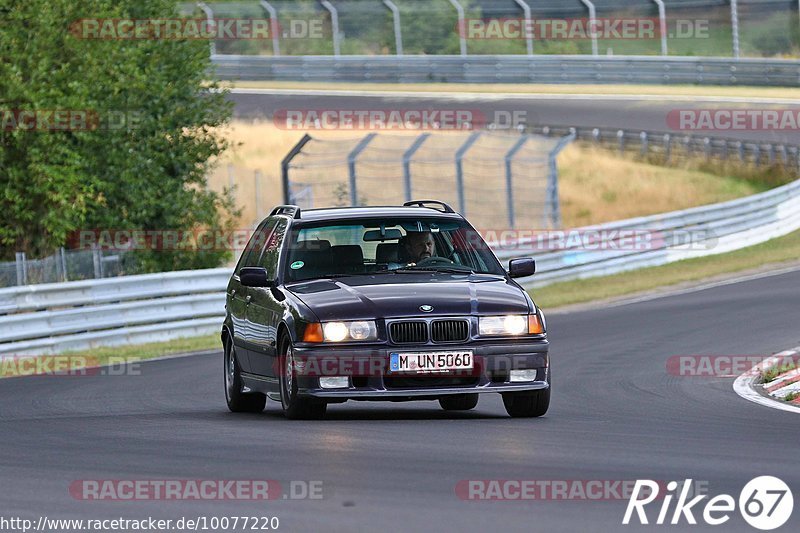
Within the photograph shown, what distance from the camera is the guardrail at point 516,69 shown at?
46.8m

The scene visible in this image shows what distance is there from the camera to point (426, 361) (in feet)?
36.8

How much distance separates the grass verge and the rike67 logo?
1758 cm

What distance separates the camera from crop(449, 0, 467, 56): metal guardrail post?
→ 154 ft

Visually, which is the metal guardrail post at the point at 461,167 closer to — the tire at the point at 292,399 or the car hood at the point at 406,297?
the car hood at the point at 406,297

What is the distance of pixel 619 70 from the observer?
161 feet

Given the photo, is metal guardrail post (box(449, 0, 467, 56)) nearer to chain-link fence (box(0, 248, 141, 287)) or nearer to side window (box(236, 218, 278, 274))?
chain-link fence (box(0, 248, 141, 287))

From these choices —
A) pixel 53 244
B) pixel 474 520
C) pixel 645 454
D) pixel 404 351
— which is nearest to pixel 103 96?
pixel 53 244

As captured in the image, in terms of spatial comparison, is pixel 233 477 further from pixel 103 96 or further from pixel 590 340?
pixel 103 96

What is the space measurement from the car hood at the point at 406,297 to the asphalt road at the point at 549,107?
32.9 m

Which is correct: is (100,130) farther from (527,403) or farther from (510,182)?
(527,403)

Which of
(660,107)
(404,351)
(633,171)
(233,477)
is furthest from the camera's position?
(660,107)

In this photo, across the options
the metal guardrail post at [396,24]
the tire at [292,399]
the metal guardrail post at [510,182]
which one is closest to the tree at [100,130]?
the metal guardrail post at [510,182]

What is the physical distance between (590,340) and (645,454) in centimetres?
1037

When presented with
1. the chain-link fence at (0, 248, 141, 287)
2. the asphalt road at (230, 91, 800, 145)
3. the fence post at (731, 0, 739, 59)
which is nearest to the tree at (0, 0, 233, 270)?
the chain-link fence at (0, 248, 141, 287)
